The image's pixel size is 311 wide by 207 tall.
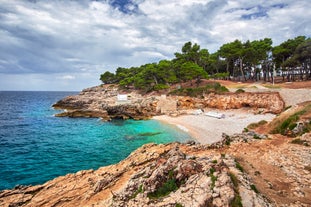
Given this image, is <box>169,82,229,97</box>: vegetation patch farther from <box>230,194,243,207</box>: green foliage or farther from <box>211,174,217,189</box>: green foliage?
<box>230,194,243,207</box>: green foliage

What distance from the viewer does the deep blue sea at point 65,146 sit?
48.9 ft

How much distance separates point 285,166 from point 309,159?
1.81 meters

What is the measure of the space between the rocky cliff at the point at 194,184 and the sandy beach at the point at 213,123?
10.9 meters

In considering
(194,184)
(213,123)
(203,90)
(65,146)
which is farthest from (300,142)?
(203,90)

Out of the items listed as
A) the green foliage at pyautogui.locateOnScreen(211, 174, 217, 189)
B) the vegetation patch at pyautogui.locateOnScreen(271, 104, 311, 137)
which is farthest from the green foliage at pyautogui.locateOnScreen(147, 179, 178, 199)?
the vegetation patch at pyautogui.locateOnScreen(271, 104, 311, 137)

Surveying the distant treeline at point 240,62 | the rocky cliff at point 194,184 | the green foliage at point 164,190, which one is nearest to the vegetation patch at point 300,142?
the rocky cliff at point 194,184

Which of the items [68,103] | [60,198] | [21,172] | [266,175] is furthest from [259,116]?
[68,103]

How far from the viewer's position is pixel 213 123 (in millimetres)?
28266

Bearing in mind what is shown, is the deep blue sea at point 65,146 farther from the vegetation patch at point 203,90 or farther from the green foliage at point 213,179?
the vegetation patch at point 203,90

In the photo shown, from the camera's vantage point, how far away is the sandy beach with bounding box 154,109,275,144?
75.9 feet

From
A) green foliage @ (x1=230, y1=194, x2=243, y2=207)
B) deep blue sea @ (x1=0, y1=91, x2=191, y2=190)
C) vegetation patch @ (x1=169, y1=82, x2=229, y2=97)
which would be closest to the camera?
green foliage @ (x1=230, y1=194, x2=243, y2=207)

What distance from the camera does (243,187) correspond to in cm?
665

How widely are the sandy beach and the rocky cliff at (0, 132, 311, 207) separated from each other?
1095 cm

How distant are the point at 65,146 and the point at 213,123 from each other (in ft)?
73.9
